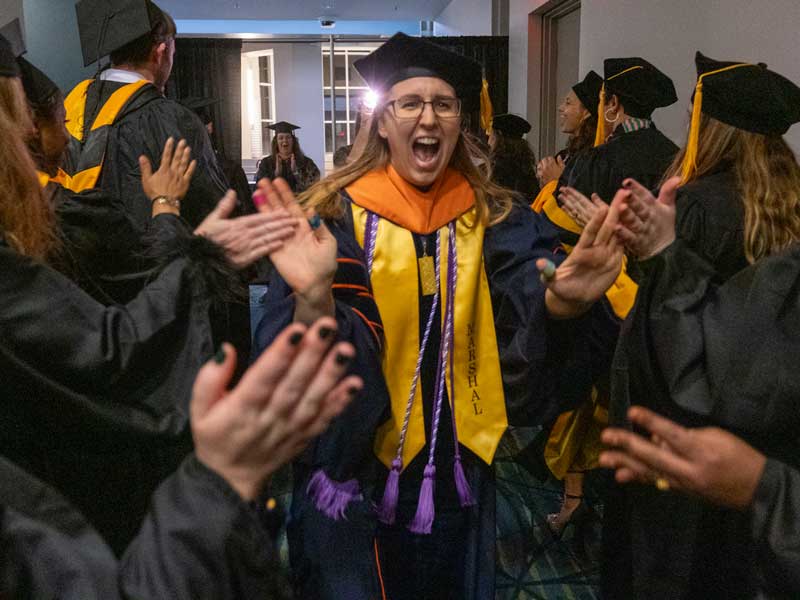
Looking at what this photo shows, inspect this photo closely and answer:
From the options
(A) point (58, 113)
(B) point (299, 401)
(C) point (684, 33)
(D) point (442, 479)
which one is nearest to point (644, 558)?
(D) point (442, 479)

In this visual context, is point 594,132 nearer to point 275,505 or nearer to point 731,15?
point 731,15

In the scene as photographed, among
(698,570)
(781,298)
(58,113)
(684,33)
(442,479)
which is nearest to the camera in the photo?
(781,298)

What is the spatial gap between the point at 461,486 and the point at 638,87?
8.72 feet

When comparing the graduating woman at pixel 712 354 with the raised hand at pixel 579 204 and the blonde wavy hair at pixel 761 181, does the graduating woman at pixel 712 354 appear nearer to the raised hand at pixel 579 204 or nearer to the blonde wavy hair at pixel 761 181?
the blonde wavy hair at pixel 761 181

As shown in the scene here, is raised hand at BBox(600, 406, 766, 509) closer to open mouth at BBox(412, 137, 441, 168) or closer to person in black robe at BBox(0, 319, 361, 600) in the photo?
person in black robe at BBox(0, 319, 361, 600)

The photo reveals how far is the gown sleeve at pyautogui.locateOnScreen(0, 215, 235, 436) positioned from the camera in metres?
1.28

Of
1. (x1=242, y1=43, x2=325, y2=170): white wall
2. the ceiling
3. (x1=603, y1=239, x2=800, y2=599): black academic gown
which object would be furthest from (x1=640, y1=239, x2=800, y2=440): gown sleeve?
(x1=242, y1=43, x2=325, y2=170): white wall

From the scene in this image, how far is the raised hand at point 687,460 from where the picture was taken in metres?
1.04

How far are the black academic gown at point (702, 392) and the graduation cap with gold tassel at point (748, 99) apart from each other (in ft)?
3.03

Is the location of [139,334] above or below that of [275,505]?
above

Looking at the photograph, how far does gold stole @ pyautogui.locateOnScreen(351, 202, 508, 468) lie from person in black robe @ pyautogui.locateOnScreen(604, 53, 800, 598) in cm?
33

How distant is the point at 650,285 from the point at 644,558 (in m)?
0.63

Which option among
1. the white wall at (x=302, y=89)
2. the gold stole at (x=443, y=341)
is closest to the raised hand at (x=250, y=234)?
the gold stole at (x=443, y=341)

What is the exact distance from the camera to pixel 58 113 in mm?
2486
